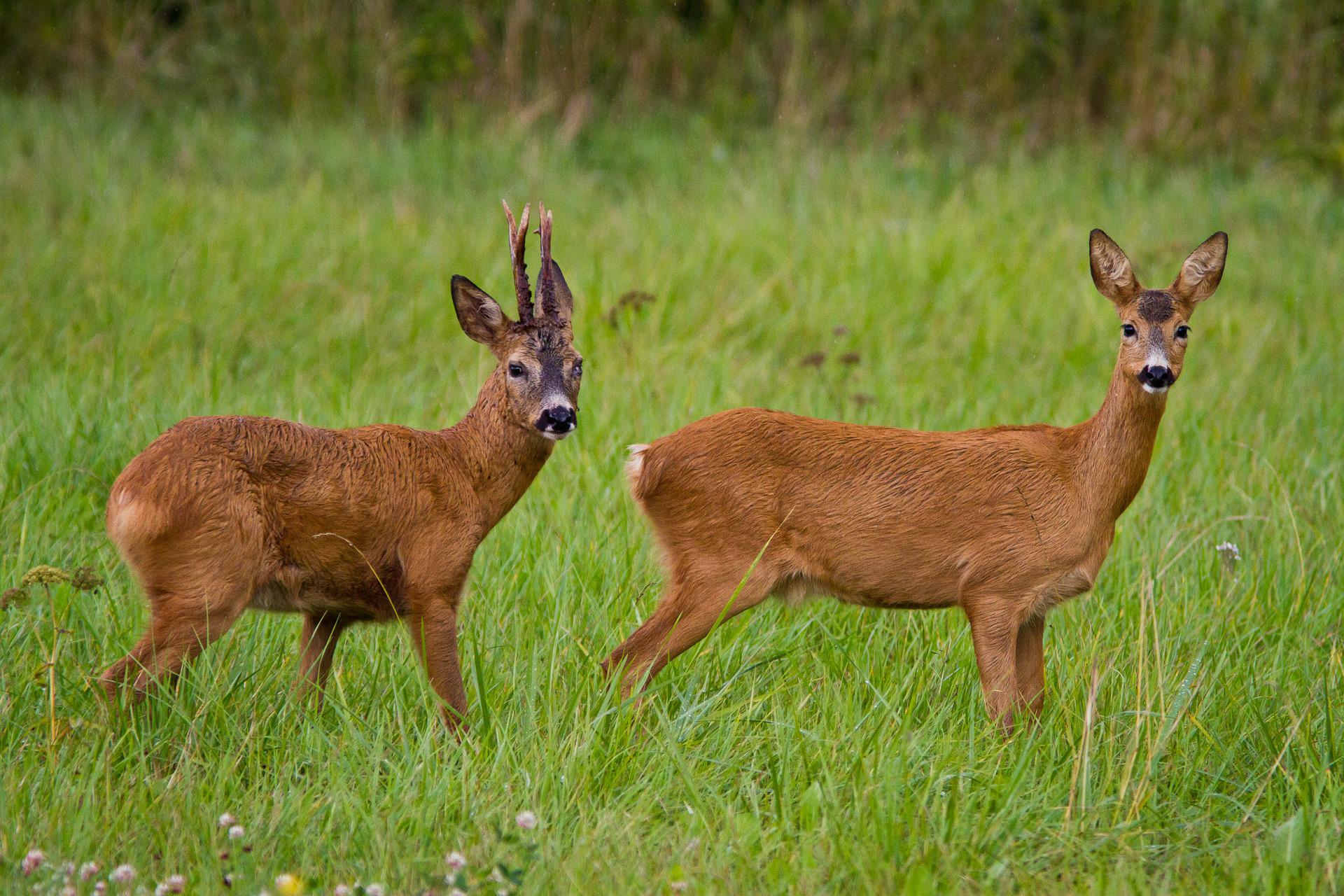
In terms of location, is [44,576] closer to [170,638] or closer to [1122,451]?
[170,638]

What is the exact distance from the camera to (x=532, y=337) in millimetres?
3947

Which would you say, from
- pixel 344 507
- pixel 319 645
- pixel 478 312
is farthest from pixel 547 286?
pixel 319 645

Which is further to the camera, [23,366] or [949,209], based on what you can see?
[949,209]

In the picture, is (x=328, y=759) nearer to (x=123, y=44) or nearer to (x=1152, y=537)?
(x=1152, y=537)

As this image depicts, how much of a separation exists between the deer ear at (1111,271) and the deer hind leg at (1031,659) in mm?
928

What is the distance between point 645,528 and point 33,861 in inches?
95.7

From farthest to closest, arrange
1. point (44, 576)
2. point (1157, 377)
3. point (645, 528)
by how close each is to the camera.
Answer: point (645, 528) < point (1157, 377) < point (44, 576)

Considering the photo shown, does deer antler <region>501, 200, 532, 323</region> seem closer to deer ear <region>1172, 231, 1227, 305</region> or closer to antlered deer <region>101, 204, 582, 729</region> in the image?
antlered deer <region>101, 204, 582, 729</region>

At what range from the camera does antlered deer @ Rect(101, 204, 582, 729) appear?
339 centimetres

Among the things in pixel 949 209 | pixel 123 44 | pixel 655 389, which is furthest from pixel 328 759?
pixel 123 44

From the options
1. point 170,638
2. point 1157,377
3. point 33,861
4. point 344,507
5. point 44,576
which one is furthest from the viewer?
point 1157,377

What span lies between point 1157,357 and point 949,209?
5028 millimetres

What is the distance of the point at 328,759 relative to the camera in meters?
3.35

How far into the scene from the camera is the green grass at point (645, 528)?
3.10 metres
